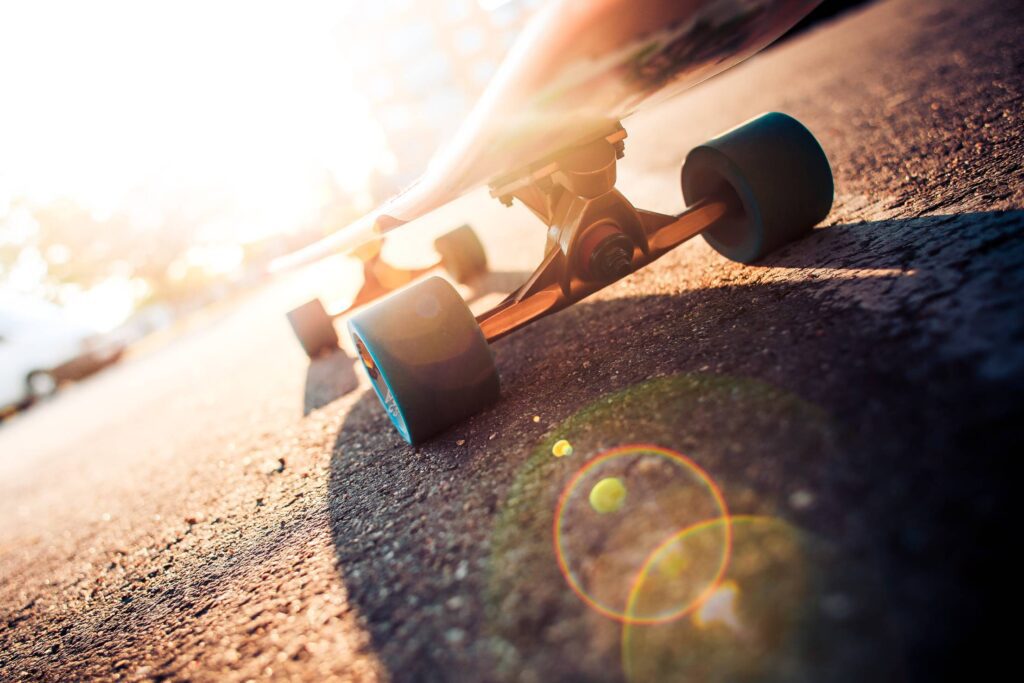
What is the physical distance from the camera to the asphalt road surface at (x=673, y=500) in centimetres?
79

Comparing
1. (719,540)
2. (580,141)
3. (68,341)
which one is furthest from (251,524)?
(68,341)

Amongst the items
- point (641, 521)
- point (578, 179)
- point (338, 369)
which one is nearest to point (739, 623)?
point (641, 521)

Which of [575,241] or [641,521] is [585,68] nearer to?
[575,241]

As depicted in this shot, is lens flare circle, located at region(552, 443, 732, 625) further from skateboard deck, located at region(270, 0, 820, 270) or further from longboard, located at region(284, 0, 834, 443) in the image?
skateboard deck, located at region(270, 0, 820, 270)

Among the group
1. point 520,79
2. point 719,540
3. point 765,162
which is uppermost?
point 520,79

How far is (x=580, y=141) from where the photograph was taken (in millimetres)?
1688

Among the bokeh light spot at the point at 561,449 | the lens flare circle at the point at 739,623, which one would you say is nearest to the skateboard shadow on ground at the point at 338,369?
the bokeh light spot at the point at 561,449

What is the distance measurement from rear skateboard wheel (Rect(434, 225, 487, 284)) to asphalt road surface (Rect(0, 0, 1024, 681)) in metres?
1.41

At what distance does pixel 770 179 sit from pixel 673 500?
134cm

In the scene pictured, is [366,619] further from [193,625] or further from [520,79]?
[520,79]

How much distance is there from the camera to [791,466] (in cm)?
100

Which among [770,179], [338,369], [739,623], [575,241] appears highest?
[575,241]

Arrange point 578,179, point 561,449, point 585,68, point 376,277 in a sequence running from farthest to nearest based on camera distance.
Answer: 1. point 376,277
2. point 578,179
3. point 561,449
4. point 585,68

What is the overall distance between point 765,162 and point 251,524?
7.51 ft
